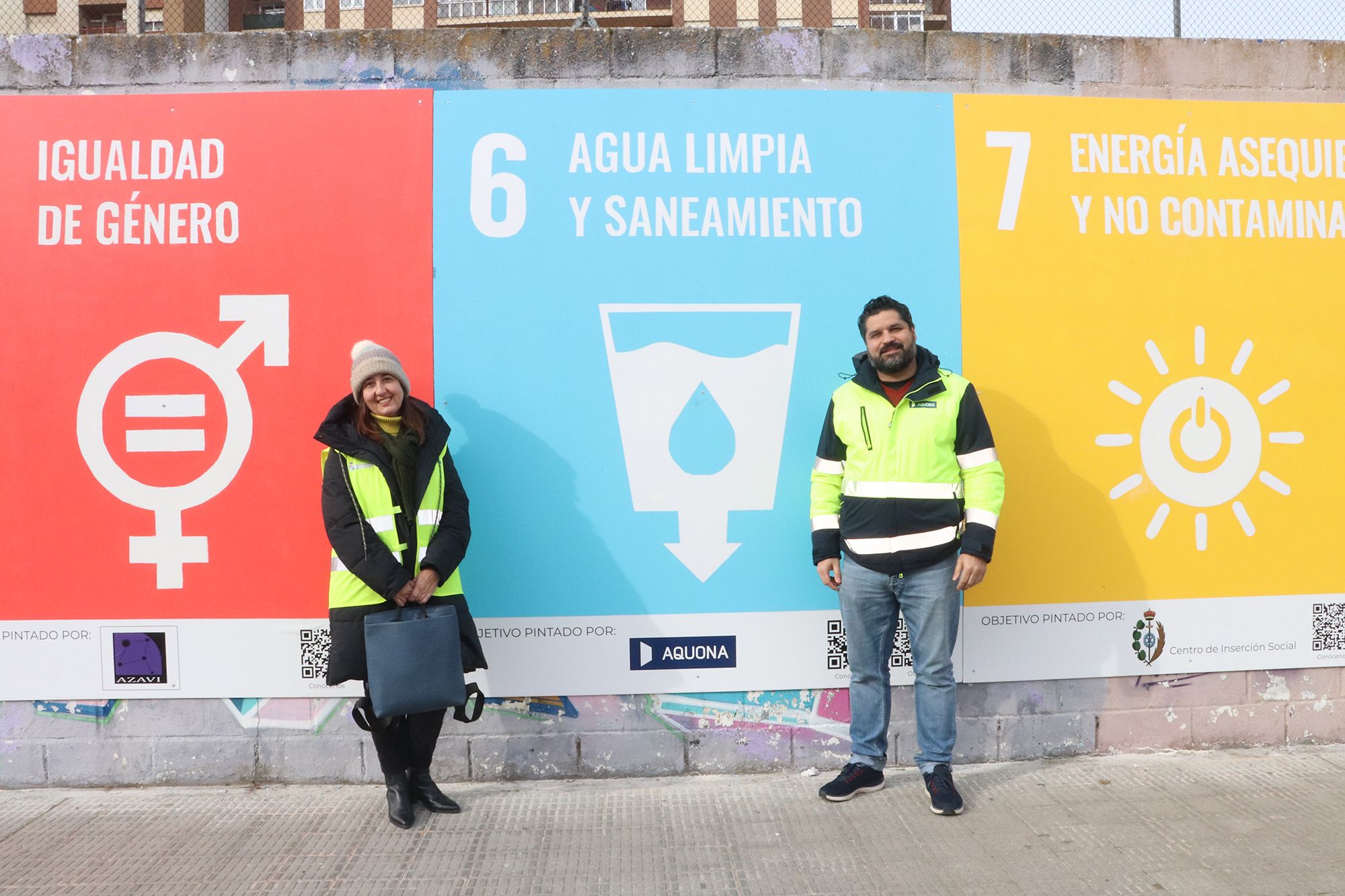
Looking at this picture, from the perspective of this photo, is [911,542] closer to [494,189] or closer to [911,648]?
[911,648]

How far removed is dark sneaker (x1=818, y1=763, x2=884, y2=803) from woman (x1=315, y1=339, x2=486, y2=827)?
4.94 ft

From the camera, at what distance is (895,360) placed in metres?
3.33

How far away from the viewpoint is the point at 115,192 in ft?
12.3

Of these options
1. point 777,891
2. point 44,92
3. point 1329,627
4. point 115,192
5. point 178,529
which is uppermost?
point 44,92

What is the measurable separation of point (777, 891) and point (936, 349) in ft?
7.53


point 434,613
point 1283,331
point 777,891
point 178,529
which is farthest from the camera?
point 1283,331

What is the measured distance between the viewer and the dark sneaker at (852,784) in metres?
3.50

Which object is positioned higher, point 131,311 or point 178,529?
point 131,311

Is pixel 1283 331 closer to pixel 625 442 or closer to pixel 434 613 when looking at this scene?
pixel 625 442

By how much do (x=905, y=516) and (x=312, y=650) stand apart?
2.53 meters

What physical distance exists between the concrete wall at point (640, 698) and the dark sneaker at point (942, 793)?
0.45 m

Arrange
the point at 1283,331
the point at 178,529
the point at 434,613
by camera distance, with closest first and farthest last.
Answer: the point at 434,613 < the point at 178,529 < the point at 1283,331

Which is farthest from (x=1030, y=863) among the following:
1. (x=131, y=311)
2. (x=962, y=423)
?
(x=131, y=311)

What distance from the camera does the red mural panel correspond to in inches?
146
